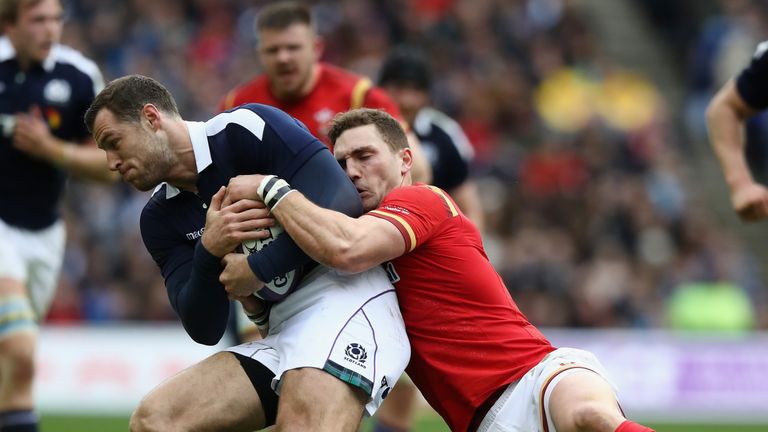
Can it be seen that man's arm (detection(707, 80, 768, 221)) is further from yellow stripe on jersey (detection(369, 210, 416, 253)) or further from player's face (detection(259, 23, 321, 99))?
player's face (detection(259, 23, 321, 99))

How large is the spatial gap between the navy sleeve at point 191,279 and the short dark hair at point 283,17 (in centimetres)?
252

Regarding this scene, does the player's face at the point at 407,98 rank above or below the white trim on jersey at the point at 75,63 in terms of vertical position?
below

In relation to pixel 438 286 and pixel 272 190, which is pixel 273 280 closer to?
pixel 272 190

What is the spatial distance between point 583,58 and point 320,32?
3742mm

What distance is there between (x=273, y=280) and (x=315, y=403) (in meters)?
0.56

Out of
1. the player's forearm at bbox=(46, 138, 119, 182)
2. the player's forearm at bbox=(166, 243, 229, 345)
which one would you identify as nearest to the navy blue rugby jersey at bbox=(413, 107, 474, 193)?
the player's forearm at bbox=(46, 138, 119, 182)

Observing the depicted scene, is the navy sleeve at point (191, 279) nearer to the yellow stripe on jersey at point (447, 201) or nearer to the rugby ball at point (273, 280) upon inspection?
the rugby ball at point (273, 280)

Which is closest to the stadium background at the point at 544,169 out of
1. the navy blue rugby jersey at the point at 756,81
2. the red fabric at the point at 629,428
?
the navy blue rugby jersey at the point at 756,81

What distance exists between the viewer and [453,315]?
5.50 metres

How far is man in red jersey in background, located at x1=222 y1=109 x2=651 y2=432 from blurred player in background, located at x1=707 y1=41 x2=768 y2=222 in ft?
4.79

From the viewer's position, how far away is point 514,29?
1848 centimetres

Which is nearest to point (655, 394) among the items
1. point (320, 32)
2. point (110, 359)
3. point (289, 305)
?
point (110, 359)

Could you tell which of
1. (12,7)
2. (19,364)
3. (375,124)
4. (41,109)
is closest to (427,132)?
(41,109)

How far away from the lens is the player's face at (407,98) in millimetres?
9078
